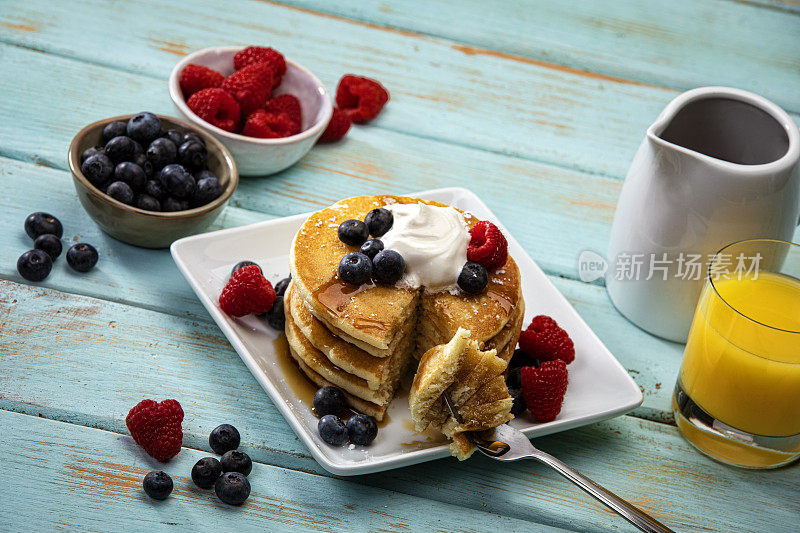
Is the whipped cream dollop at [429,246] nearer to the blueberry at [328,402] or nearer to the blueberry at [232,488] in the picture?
the blueberry at [328,402]

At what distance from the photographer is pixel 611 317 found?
221 cm

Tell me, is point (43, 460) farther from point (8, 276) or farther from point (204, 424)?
point (8, 276)

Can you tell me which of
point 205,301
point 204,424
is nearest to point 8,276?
point 205,301

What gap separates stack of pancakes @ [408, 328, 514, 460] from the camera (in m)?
1.63

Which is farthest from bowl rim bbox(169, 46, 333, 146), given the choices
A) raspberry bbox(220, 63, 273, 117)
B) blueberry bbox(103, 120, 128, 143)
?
blueberry bbox(103, 120, 128, 143)

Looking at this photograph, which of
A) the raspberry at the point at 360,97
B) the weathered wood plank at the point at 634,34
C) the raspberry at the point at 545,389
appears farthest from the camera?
the weathered wood plank at the point at 634,34

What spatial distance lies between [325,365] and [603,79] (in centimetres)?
193

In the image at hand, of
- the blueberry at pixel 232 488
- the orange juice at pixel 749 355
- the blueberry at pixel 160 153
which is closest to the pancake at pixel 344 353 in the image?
the blueberry at pixel 232 488

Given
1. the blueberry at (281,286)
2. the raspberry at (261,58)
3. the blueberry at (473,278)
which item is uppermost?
the raspberry at (261,58)

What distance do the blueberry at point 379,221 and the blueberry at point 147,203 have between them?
55cm

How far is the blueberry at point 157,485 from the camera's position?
154 cm

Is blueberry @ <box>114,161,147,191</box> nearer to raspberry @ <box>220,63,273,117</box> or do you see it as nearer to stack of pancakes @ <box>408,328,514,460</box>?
raspberry @ <box>220,63,273,117</box>

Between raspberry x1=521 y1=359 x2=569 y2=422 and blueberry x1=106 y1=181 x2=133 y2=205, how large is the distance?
104cm

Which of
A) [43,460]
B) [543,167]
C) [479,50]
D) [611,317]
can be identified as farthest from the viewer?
[479,50]
